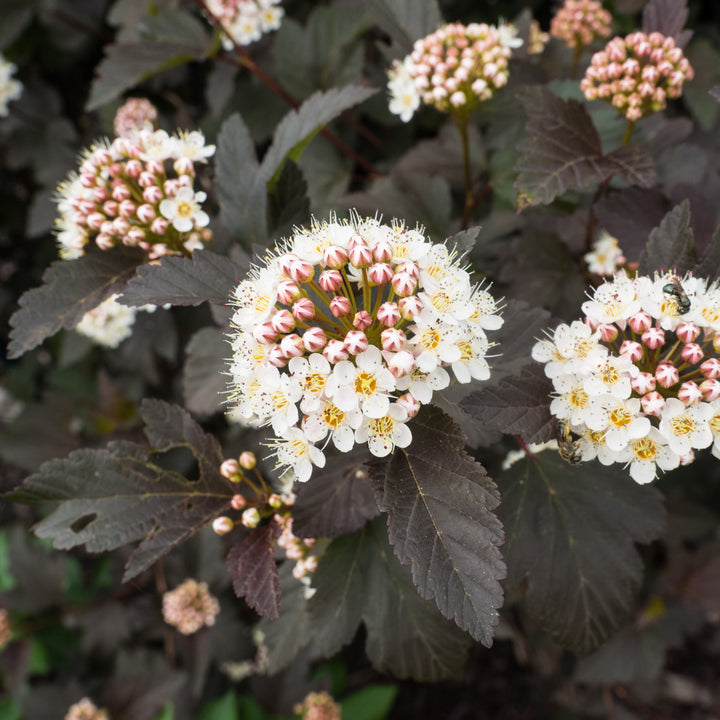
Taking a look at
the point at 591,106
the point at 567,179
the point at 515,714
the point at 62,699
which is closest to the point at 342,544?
the point at 567,179

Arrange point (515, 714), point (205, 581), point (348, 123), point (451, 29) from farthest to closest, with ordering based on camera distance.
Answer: point (515, 714), point (348, 123), point (205, 581), point (451, 29)

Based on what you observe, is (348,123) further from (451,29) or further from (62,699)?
(62,699)

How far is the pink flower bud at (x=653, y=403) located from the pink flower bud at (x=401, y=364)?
1.55 feet

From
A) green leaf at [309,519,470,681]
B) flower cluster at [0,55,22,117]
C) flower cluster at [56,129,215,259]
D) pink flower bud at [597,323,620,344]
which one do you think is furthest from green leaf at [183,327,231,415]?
flower cluster at [0,55,22,117]

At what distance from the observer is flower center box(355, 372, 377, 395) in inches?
47.3

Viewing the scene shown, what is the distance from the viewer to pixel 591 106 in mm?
2264

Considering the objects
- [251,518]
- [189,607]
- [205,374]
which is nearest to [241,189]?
[205,374]

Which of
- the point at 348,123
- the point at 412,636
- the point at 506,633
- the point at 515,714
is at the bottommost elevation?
the point at 515,714

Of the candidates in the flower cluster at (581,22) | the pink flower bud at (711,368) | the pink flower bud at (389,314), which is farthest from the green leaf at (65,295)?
the flower cluster at (581,22)

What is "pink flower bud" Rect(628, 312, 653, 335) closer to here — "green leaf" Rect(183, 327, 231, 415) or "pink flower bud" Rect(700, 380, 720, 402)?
"pink flower bud" Rect(700, 380, 720, 402)

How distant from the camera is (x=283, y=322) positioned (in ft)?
4.14

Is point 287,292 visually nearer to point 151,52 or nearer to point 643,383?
point 643,383

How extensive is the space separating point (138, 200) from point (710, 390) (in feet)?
5.03

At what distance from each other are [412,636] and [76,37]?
3.43 meters
